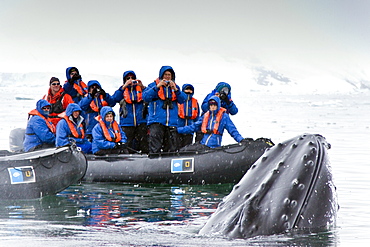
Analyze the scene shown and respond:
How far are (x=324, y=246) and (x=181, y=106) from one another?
8400 mm

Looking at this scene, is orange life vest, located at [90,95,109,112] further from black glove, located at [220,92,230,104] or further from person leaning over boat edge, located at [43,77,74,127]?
black glove, located at [220,92,230,104]

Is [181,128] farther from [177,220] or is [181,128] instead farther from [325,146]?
[325,146]

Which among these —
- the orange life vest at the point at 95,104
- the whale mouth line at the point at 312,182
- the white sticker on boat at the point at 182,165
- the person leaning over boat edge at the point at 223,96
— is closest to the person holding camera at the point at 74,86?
the orange life vest at the point at 95,104

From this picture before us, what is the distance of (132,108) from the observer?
1398cm

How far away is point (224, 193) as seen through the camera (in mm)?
12016

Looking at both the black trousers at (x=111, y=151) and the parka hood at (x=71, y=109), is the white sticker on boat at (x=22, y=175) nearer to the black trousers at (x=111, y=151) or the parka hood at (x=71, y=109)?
the parka hood at (x=71, y=109)

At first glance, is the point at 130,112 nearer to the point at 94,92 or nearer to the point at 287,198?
the point at 94,92

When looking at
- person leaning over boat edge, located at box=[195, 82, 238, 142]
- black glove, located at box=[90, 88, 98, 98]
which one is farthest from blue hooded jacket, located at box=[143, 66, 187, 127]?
black glove, located at box=[90, 88, 98, 98]

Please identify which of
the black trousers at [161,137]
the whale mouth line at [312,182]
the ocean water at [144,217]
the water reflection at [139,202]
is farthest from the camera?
the black trousers at [161,137]

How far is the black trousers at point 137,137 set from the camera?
557 inches

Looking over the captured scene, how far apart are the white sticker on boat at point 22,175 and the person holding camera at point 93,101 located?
3079 millimetres

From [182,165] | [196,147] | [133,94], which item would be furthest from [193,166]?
[133,94]

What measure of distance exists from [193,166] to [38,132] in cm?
324

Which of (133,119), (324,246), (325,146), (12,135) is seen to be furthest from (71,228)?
(12,135)
